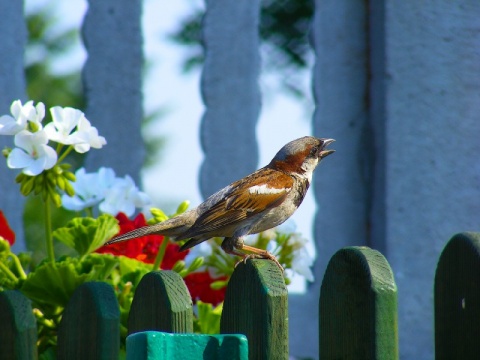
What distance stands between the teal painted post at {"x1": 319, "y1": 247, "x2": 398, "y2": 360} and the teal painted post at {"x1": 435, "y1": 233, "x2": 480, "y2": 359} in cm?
12

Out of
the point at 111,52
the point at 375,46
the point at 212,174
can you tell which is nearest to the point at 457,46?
the point at 375,46

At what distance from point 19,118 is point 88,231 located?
1.17 feet

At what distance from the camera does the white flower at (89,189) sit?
300 centimetres

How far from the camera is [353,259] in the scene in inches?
80.2

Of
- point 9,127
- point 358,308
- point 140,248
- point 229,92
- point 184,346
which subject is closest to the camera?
point 184,346

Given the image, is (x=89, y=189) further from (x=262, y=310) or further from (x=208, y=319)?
(x=262, y=310)

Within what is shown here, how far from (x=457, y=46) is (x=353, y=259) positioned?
7.90 ft

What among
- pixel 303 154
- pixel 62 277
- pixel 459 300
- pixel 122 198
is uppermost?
pixel 303 154

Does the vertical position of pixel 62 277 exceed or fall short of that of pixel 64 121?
it falls short

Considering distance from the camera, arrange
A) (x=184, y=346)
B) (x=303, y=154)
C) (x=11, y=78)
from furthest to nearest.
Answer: (x=11, y=78) → (x=303, y=154) → (x=184, y=346)

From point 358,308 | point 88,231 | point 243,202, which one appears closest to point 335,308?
point 358,308

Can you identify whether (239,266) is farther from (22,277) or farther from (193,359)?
(22,277)

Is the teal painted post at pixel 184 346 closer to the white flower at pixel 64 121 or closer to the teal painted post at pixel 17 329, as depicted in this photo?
Result: the teal painted post at pixel 17 329

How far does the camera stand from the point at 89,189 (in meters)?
3.02
